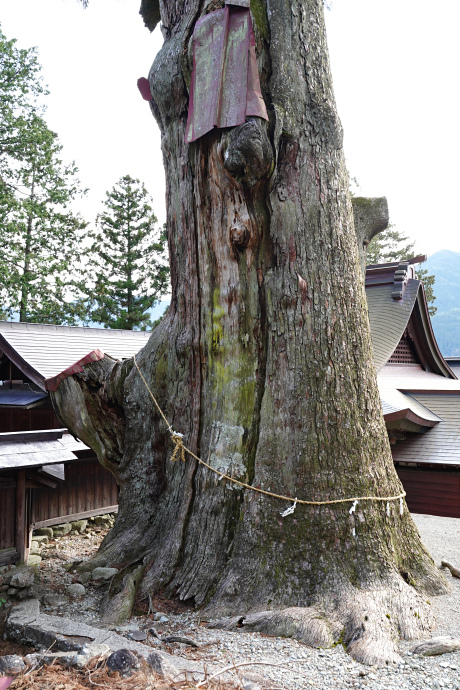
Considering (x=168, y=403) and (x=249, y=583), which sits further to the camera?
(x=168, y=403)

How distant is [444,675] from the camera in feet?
8.98

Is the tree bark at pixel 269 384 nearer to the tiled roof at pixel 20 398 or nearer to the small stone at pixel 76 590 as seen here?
the small stone at pixel 76 590

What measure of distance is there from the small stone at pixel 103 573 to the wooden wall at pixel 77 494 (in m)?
5.35

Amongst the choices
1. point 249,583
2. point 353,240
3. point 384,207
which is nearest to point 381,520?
point 249,583

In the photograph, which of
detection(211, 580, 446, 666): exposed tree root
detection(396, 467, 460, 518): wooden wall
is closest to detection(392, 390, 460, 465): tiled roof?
detection(396, 467, 460, 518): wooden wall

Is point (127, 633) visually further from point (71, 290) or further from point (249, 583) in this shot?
point (71, 290)

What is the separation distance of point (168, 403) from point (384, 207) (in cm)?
304

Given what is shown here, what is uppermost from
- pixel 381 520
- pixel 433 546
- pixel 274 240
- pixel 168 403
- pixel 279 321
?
pixel 274 240

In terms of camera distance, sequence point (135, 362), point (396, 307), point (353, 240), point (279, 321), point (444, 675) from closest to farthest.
→ point (444, 675) → point (279, 321) → point (353, 240) → point (135, 362) → point (396, 307)

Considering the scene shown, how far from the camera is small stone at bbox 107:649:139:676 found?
2.42 metres

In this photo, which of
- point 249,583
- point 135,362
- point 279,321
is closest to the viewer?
point 249,583

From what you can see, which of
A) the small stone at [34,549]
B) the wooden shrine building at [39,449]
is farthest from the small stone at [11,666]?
the small stone at [34,549]

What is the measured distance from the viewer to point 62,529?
33.5 ft

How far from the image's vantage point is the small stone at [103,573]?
4508mm
